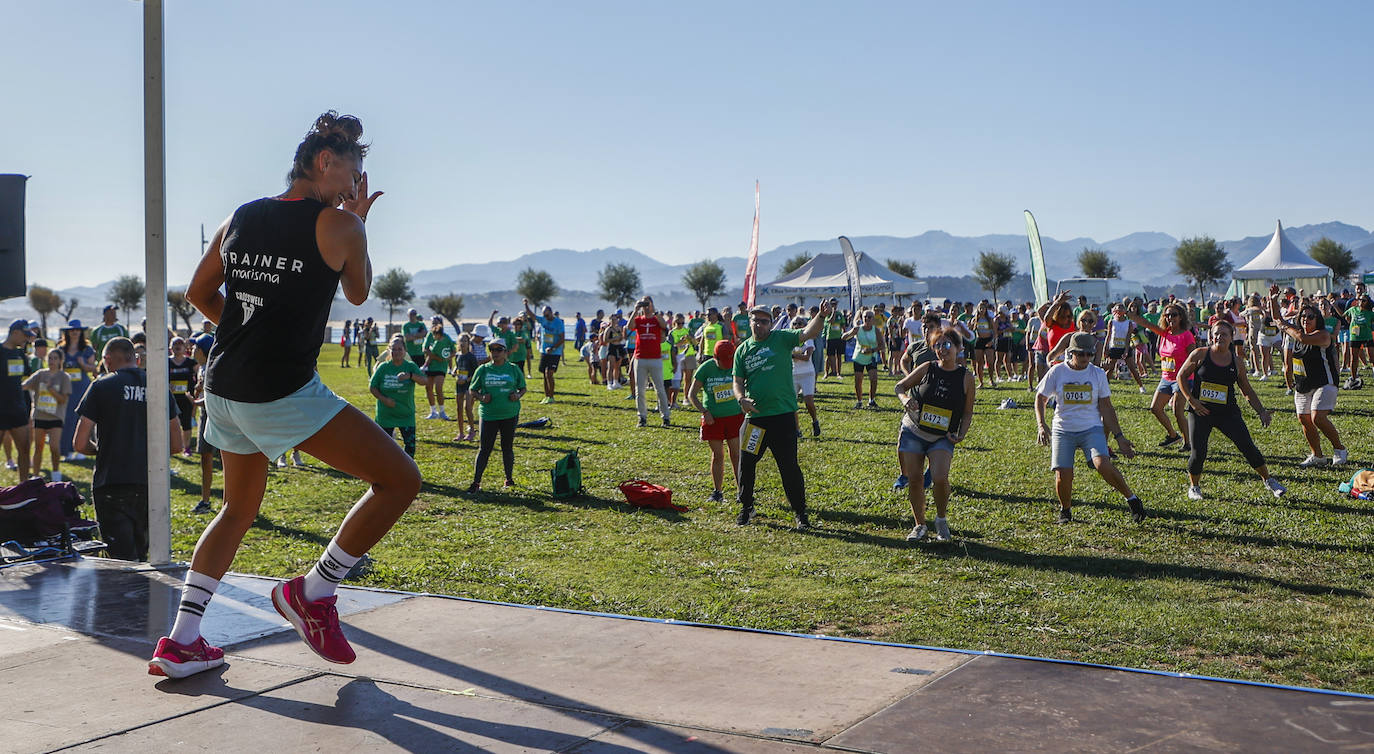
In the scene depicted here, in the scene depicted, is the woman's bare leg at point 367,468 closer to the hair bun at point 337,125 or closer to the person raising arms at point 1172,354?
the hair bun at point 337,125

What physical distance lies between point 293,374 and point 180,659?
3.63ft

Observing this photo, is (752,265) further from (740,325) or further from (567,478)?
(740,325)

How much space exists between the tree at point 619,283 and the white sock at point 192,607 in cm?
10956

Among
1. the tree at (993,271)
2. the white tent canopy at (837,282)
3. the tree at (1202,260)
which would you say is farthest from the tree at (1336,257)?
the white tent canopy at (837,282)

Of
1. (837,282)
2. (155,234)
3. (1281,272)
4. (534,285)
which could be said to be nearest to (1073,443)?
(155,234)

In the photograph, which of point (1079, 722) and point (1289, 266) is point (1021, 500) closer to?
point (1079, 722)

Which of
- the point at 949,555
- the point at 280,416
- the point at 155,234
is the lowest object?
the point at 949,555

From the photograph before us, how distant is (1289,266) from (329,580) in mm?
44486

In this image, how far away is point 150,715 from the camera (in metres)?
3.46

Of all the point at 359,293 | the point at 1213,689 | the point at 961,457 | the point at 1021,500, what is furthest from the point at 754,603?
the point at 961,457

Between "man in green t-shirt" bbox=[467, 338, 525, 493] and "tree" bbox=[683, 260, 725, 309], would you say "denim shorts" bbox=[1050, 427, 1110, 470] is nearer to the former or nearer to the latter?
"man in green t-shirt" bbox=[467, 338, 525, 493]

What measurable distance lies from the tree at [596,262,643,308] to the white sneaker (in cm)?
10514

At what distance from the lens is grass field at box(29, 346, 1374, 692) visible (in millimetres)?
5875

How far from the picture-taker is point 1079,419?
9031 mm
